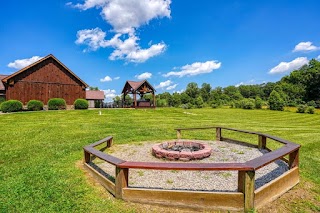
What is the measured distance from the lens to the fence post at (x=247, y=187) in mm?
3471

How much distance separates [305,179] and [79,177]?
5365mm

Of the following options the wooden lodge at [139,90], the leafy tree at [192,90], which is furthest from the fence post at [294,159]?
the leafy tree at [192,90]

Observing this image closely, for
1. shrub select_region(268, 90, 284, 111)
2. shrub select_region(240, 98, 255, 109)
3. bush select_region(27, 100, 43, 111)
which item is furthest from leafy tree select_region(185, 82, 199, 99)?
bush select_region(27, 100, 43, 111)

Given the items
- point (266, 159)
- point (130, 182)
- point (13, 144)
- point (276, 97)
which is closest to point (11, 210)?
point (130, 182)

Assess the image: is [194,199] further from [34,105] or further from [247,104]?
[247,104]

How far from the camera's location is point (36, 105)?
23.2 meters

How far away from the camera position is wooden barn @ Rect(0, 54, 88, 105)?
939 inches

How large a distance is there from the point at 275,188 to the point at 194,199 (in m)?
1.63

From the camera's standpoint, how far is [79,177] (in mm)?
5188

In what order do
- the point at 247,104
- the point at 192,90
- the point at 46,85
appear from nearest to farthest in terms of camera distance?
the point at 46,85, the point at 247,104, the point at 192,90

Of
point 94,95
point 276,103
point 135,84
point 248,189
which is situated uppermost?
point 135,84

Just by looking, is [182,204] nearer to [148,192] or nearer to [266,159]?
[148,192]

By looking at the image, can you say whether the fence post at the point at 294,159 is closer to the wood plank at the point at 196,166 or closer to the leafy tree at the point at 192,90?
the wood plank at the point at 196,166

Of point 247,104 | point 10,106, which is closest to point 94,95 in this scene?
point 10,106
